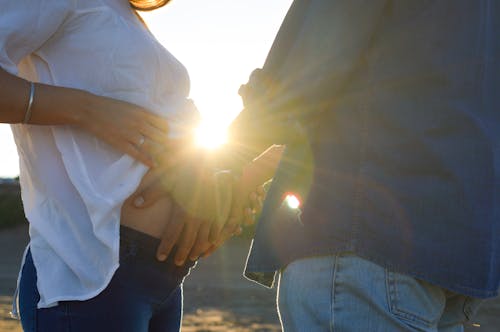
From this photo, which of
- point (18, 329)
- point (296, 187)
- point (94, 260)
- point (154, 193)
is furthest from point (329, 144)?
point (18, 329)

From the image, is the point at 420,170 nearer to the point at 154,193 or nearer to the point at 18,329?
the point at 154,193

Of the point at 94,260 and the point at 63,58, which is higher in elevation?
the point at 63,58

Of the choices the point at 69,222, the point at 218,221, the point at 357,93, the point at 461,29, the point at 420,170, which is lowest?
the point at 69,222

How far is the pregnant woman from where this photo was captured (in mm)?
1705

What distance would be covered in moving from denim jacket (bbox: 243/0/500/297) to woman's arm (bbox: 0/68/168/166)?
44 cm

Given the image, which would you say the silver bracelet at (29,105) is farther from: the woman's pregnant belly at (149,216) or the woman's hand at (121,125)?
the woman's pregnant belly at (149,216)

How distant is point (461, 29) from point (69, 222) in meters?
1.06

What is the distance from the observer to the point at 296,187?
1.59 metres

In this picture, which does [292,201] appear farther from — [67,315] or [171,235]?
[67,315]

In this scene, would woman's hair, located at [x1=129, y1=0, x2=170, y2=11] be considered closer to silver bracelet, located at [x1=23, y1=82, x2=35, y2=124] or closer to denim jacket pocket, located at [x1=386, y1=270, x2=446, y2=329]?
silver bracelet, located at [x1=23, y1=82, x2=35, y2=124]

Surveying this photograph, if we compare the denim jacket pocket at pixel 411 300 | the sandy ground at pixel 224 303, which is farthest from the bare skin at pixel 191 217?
the sandy ground at pixel 224 303

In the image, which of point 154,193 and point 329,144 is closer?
point 329,144

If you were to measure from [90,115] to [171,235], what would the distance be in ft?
1.27

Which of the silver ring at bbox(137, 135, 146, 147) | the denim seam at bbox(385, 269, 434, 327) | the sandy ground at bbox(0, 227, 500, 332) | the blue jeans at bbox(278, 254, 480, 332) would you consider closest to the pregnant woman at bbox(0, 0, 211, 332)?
the silver ring at bbox(137, 135, 146, 147)
